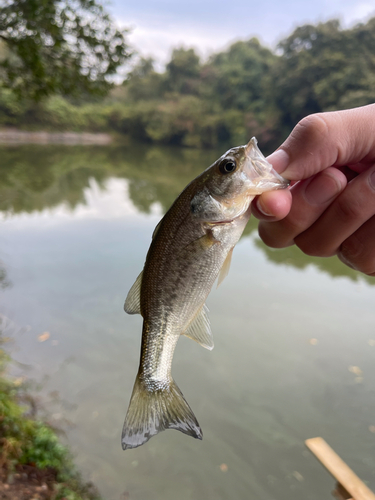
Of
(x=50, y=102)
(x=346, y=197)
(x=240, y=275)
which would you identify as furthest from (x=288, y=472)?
(x=50, y=102)

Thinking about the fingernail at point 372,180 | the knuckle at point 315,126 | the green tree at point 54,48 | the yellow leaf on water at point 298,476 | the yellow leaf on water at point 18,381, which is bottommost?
A: the yellow leaf on water at point 18,381

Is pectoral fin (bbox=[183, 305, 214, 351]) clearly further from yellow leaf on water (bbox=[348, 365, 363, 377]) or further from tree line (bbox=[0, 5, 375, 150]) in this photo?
tree line (bbox=[0, 5, 375, 150])

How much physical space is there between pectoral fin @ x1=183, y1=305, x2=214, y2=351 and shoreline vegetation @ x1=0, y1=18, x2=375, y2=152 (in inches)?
383

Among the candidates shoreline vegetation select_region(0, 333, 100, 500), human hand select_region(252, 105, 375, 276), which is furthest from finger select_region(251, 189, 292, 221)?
shoreline vegetation select_region(0, 333, 100, 500)

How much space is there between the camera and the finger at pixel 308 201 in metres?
1.64

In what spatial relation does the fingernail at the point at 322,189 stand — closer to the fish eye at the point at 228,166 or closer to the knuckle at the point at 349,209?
the knuckle at the point at 349,209

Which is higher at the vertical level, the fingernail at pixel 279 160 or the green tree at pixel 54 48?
the green tree at pixel 54 48

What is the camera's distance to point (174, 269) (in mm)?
1417

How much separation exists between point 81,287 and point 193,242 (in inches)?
234

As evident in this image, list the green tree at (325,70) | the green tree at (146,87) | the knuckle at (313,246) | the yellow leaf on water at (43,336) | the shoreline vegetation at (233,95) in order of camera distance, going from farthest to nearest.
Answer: the green tree at (146,87), the shoreline vegetation at (233,95), the green tree at (325,70), the yellow leaf on water at (43,336), the knuckle at (313,246)

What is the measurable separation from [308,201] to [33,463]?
329 centimetres

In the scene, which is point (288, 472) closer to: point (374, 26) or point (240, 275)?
point (240, 275)

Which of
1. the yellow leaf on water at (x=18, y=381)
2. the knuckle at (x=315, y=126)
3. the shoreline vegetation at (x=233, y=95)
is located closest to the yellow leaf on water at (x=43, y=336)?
the yellow leaf on water at (x=18, y=381)

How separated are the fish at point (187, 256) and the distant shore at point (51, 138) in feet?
127
